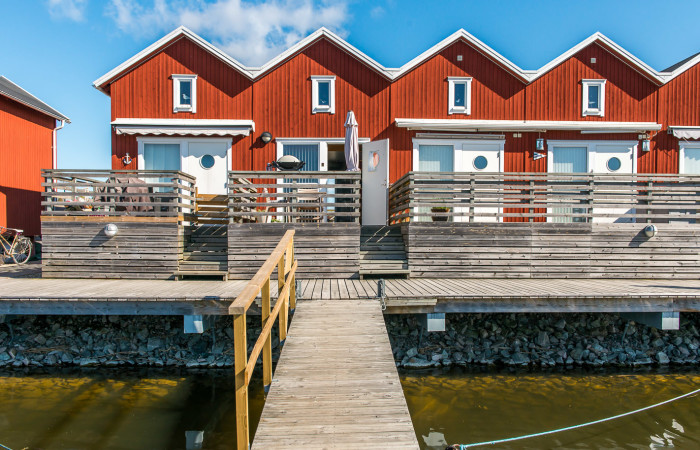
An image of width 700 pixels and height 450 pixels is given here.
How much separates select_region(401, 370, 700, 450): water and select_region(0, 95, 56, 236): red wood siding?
A: 44.4 ft

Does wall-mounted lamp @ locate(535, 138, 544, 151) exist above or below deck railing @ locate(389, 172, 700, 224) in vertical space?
above

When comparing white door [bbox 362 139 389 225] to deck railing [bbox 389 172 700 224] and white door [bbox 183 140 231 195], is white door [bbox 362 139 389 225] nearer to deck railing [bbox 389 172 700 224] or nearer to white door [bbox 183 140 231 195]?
deck railing [bbox 389 172 700 224]

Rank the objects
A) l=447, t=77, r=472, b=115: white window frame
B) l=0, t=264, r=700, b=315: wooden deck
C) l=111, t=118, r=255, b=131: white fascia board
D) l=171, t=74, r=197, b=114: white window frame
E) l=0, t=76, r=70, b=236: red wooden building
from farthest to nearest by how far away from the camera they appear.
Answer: l=0, t=76, r=70, b=236: red wooden building, l=447, t=77, r=472, b=115: white window frame, l=171, t=74, r=197, b=114: white window frame, l=111, t=118, r=255, b=131: white fascia board, l=0, t=264, r=700, b=315: wooden deck

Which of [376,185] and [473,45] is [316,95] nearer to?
[376,185]

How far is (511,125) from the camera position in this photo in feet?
39.0

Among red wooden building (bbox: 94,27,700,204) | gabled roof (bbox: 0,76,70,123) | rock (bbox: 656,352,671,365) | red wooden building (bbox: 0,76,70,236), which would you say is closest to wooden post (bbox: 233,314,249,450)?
rock (bbox: 656,352,671,365)

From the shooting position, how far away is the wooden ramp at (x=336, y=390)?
11.7ft

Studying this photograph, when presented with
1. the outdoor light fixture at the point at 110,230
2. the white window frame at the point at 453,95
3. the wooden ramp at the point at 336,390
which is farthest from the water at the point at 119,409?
the white window frame at the point at 453,95

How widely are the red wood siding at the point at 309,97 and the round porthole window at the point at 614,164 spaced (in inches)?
241

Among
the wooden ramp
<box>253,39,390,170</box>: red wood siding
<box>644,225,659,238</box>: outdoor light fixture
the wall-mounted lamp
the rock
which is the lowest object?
the rock

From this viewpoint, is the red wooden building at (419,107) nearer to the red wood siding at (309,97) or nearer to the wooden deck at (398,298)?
the red wood siding at (309,97)

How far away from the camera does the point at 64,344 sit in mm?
7574

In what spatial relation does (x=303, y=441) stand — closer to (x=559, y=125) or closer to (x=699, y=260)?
(x=699, y=260)

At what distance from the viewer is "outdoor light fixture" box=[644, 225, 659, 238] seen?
8.65 m
